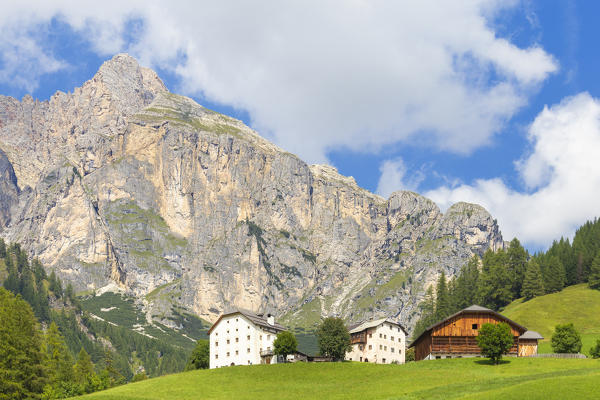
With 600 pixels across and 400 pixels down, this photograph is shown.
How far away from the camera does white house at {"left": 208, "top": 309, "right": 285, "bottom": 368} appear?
451 ft

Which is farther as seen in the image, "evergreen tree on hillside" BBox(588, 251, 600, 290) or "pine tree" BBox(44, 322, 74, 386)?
"evergreen tree on hillside" BBox(588, 251, 600, 290)

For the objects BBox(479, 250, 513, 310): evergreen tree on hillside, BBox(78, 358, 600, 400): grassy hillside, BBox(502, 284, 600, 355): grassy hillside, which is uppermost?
BBox(479, 250, 513, 310): evergreen tree on hillside

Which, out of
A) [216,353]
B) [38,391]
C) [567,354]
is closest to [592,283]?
[567,354]

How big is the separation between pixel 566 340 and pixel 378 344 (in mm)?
40906

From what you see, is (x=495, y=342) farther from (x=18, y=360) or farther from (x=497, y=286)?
(x=497, y=286)

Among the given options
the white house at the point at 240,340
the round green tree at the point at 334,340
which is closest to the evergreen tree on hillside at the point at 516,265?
the round green tree at the point at 334,340

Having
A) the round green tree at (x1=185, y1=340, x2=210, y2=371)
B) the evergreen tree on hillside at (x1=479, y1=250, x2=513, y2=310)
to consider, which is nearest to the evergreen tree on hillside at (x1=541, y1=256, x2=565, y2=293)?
the evergreen tree on hillside at (x1=479, y1=250, x2=513, y2=310)

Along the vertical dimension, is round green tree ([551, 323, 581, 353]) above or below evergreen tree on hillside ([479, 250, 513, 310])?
below

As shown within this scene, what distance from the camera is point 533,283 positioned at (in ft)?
563

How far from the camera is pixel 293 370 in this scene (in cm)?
9906

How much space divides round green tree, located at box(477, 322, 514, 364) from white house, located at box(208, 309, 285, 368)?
5030 cm

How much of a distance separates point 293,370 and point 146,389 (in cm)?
2256

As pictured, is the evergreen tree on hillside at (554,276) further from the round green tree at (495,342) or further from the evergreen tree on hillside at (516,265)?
the round green tree at (495,342)

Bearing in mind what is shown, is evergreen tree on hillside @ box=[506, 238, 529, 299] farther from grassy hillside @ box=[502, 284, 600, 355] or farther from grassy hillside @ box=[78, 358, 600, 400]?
grassy hillside @ box=[78, 358, 600, 400]
